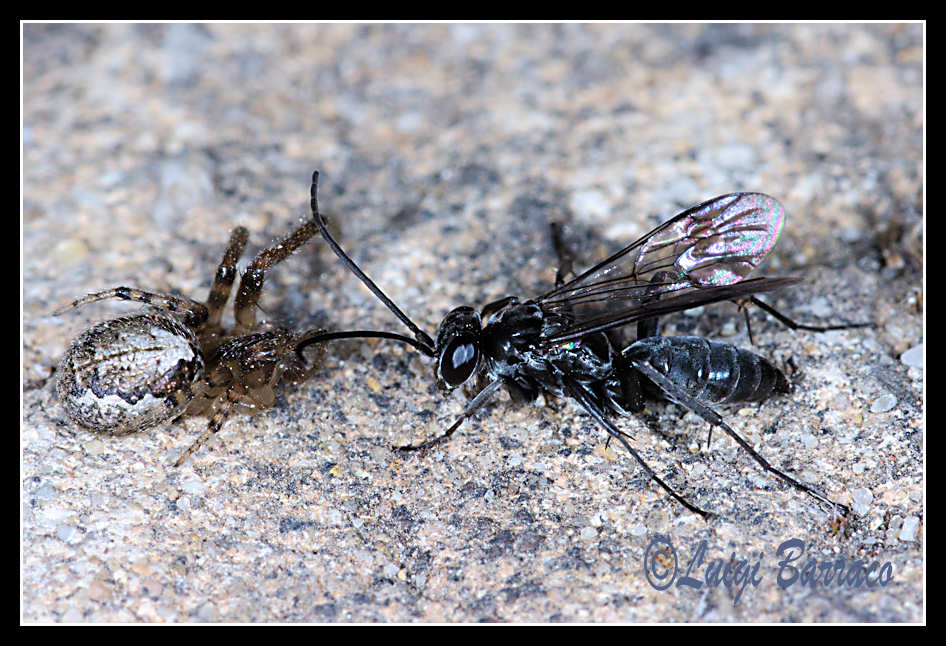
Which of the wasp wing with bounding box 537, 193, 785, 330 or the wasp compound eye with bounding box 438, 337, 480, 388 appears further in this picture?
the wasp wing with bounding box 537, 193, 785, 330

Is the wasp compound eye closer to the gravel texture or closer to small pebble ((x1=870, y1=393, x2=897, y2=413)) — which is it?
the gravel texture

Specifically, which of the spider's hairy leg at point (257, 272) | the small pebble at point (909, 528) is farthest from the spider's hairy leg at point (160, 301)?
the small pebble at point (909, 528)

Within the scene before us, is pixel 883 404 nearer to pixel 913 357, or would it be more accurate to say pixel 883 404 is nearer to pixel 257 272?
pixel 913 357

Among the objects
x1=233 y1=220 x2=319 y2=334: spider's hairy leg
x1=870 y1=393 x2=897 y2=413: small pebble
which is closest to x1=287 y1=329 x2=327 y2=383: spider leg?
x1=233 y1=220 x2=319 y2=334: spider's hairy leg

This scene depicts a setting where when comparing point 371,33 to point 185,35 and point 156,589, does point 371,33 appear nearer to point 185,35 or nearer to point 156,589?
point 185,35

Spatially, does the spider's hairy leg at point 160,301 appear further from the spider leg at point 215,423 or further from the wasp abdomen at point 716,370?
the wasp abdomen at point 716,370

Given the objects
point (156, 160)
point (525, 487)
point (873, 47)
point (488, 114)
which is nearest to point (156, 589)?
point (525, 487)

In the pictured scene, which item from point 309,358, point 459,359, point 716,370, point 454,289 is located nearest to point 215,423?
point 309,358
